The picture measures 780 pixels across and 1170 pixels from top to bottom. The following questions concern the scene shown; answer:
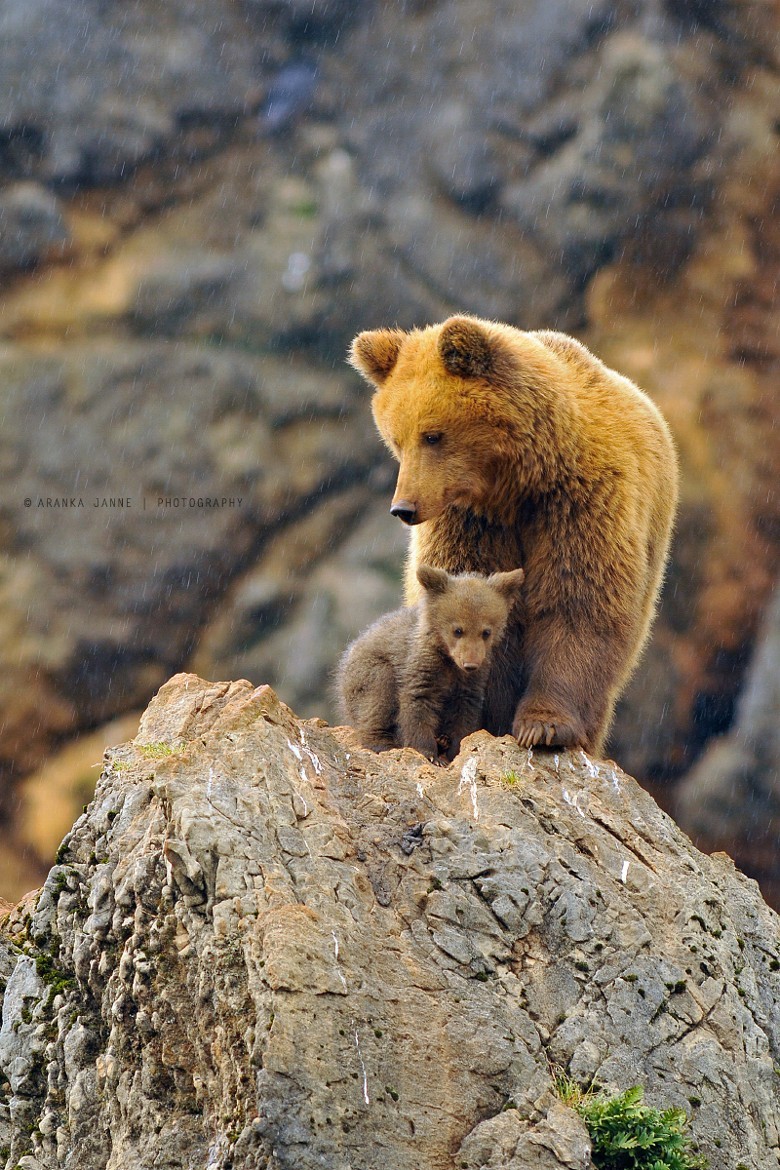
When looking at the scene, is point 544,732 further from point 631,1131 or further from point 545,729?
point 631,1131

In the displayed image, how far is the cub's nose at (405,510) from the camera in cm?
561

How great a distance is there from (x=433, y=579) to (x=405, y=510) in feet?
1.05

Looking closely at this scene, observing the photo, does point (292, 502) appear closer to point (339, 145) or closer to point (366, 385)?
point (366, 385)

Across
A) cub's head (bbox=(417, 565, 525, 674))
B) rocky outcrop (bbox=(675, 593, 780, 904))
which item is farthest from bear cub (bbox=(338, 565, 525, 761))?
rocky outcrop (bbox=(675, 593, 780, 904))

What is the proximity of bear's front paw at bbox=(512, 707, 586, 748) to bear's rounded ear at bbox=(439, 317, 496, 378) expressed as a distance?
1.53 meters

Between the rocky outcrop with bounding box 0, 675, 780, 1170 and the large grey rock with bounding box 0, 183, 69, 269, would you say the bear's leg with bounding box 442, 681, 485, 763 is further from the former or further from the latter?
the large grey rock with bounding box 0, 183, 69, 269

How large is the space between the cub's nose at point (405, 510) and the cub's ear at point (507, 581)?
44 centimetres

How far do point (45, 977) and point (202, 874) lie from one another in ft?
3.19

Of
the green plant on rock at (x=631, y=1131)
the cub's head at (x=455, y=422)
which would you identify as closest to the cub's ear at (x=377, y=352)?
the cub's head at (x=455, y=422)

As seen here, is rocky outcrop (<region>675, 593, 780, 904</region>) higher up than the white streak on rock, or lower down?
lower down

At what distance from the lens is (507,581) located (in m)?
5.73

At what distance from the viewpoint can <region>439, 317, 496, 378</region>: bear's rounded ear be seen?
5750 mm

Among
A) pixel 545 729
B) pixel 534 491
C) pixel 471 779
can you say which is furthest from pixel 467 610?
pixel 471 779

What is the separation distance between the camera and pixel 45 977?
4.67m
